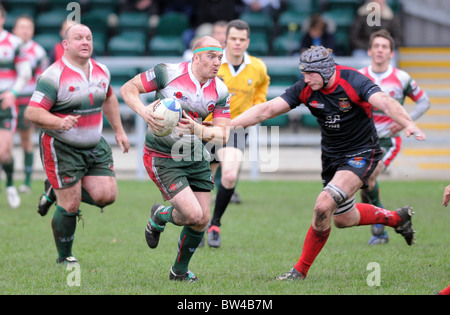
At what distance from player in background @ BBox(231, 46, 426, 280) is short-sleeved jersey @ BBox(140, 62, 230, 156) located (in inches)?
12.1

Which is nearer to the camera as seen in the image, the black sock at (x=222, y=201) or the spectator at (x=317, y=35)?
the black sock at (x=222, y=201)

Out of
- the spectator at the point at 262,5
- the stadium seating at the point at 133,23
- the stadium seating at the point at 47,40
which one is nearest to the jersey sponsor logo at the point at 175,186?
the stadium seating at the point at 47,40

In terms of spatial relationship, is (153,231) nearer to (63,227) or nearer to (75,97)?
(63,227)

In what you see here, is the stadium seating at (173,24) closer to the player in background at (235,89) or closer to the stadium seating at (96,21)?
the stadium seating at (96,21)

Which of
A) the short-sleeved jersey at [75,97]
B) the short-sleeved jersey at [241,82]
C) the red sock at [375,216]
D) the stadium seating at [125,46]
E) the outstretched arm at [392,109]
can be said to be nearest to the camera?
the outstretched arm at [392,109]

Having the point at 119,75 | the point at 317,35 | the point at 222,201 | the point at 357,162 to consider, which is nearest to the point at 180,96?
the point at 357,162

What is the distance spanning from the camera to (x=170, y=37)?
691 inches

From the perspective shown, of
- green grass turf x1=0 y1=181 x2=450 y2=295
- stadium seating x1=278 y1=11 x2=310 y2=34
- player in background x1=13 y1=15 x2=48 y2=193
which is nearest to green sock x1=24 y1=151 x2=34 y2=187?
player in background x1=13 y1=15 x2=48 y2=193

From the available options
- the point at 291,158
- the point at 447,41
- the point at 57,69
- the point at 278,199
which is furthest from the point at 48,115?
the point at 447,41

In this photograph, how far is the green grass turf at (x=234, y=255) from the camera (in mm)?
6145

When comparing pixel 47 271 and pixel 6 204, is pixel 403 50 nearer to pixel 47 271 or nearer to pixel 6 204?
pixel 6 204

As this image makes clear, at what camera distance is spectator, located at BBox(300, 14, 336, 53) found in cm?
1533

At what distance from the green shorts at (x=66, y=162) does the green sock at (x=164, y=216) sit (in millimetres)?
958

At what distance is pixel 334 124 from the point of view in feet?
21.9
